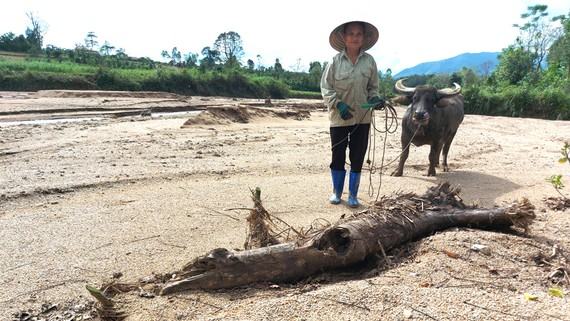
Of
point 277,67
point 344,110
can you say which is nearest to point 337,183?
point 344,110

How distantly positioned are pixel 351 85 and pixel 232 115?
1111 centimetres

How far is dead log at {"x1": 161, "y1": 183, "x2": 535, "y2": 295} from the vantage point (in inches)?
106

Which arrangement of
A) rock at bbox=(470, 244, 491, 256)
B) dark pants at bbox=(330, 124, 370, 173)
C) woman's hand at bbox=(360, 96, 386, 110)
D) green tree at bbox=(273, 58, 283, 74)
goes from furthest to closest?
1. green tree at bbox=(273, 58, 283, 74)
2. dark pants at bbox=(330, 124, 370, 173)
3. woman's hand at bbox=(360, 96, 386, 110)
4. rock at bbox=(470, 244, 491, 256)

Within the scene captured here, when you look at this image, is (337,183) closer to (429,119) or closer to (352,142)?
(352,142)

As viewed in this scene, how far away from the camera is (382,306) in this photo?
239 centimetres

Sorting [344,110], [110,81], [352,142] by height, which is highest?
[110,81]

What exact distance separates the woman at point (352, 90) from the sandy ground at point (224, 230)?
0.59 meters

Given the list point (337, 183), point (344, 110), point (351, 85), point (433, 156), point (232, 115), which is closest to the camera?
point (344, 110)

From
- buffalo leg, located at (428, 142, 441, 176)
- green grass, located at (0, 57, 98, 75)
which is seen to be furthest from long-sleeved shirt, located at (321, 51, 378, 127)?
green grass, located at (0, 57, 98, 75)

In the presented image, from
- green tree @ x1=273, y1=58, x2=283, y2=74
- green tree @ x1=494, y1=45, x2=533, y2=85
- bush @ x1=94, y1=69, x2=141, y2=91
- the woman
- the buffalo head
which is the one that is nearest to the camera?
the woman

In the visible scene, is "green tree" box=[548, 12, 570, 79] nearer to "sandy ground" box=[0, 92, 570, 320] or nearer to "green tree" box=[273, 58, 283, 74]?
"sandy ground" box=[0, 92, 570, 320]

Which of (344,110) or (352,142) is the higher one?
(344,110)

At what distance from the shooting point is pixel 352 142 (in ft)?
15.9

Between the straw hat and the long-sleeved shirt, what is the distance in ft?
0.63
